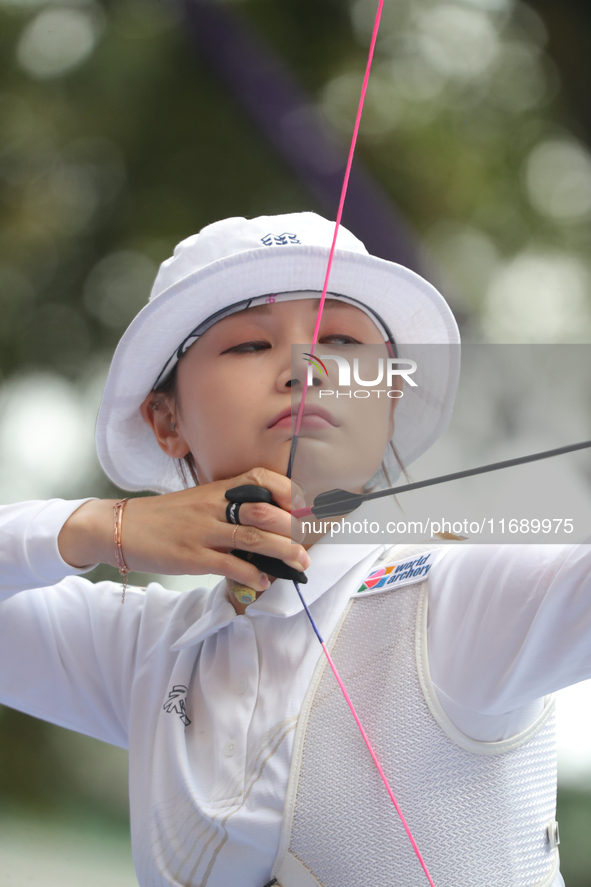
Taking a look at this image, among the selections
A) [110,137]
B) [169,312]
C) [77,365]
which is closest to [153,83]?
[110,137]

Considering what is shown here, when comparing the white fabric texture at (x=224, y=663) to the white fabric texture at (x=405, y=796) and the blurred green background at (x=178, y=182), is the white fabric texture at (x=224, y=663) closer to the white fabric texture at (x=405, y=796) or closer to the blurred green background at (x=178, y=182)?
the white fabric texture at (x=405, y=796)

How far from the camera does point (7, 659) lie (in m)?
0.44

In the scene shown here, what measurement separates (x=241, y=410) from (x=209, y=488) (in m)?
0.04

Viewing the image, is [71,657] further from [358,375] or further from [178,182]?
[178,182]

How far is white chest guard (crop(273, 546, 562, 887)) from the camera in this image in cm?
30

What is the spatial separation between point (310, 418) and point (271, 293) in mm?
80

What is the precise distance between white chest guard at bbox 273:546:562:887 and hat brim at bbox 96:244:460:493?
0.13 m

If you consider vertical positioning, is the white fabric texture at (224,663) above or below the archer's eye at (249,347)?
below

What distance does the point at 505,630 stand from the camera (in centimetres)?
27

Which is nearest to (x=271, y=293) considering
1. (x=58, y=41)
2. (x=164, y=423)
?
(x=164, y=423)

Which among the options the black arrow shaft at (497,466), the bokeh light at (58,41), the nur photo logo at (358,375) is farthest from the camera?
the bokeh light at (58,41)

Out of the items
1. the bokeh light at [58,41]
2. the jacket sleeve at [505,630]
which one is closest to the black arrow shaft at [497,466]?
the jacket sleeve at [505,630]

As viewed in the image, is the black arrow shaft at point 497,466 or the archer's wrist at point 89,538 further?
the archer's wrist at point 89,538

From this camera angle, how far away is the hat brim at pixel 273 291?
372mm
